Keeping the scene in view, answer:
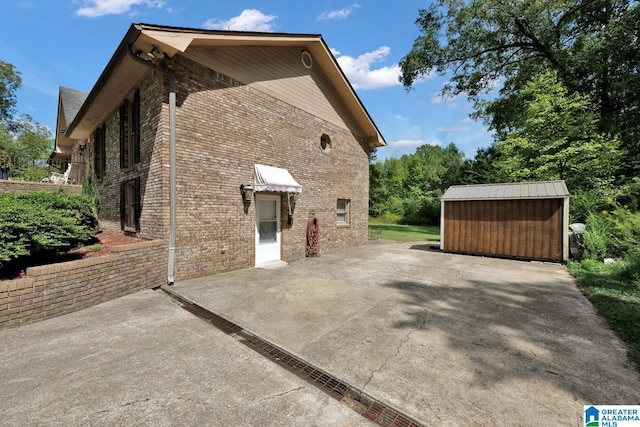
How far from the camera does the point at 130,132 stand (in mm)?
8219

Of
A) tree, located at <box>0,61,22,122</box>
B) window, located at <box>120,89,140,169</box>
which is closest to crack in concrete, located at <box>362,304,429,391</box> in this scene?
window, located at <box>120,89,140,169</box>

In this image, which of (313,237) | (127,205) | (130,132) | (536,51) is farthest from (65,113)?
(536,51)

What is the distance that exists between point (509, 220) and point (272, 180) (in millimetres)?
8922

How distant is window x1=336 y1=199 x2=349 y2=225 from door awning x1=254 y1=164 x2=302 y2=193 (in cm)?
433

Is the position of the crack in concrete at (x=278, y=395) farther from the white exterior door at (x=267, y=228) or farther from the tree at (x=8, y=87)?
the tree at (x=8, y=87)

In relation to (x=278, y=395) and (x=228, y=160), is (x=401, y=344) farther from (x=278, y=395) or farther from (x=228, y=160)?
(x=228, y=160)

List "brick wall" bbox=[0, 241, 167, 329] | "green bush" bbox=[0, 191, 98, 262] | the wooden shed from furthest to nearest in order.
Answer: the wooden shed, "green bush" bbox=[0, 191, 98, 262], "brick wall" bbox=[0, 241, 167, 329]

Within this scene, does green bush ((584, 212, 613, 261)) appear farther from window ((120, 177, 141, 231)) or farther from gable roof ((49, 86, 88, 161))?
gable roof ((49, 86, 88, 161))

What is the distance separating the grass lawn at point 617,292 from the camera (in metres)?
3.98

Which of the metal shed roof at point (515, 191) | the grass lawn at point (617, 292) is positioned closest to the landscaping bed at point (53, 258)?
the grass lawn at point (617, 292)

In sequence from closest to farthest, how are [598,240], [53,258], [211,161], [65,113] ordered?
[53,258]
[211,161]
[598,240]
[65,113]

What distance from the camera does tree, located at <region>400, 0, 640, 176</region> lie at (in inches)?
555

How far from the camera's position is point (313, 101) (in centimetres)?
Answer: 1080

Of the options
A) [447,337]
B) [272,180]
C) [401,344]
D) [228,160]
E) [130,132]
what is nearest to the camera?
[401,344]
